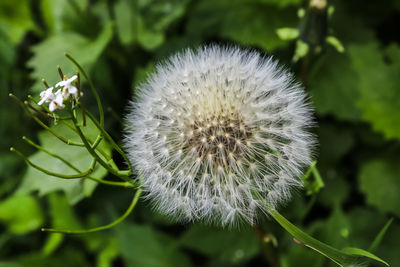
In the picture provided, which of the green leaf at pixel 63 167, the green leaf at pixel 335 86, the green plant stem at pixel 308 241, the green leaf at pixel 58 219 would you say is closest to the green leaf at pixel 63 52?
the green leaf at pixel 63 167

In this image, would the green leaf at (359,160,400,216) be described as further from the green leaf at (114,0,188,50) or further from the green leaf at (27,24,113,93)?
the green leaf at (27,24,113,93)

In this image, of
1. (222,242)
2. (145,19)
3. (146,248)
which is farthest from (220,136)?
(145,19)

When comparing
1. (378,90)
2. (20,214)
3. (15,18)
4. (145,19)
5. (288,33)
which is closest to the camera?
(288,33)

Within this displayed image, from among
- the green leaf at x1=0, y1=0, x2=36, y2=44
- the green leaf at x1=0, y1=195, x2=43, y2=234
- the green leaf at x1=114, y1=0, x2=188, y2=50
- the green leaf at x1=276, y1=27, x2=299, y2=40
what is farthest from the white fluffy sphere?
the green leaf at x1=0, y1=0, x2=36, y2=44

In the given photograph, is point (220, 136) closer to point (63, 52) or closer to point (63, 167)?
point (63, 167)

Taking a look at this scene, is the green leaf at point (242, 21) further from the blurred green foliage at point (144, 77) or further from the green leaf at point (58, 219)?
the green leaf at point (58, 219)
